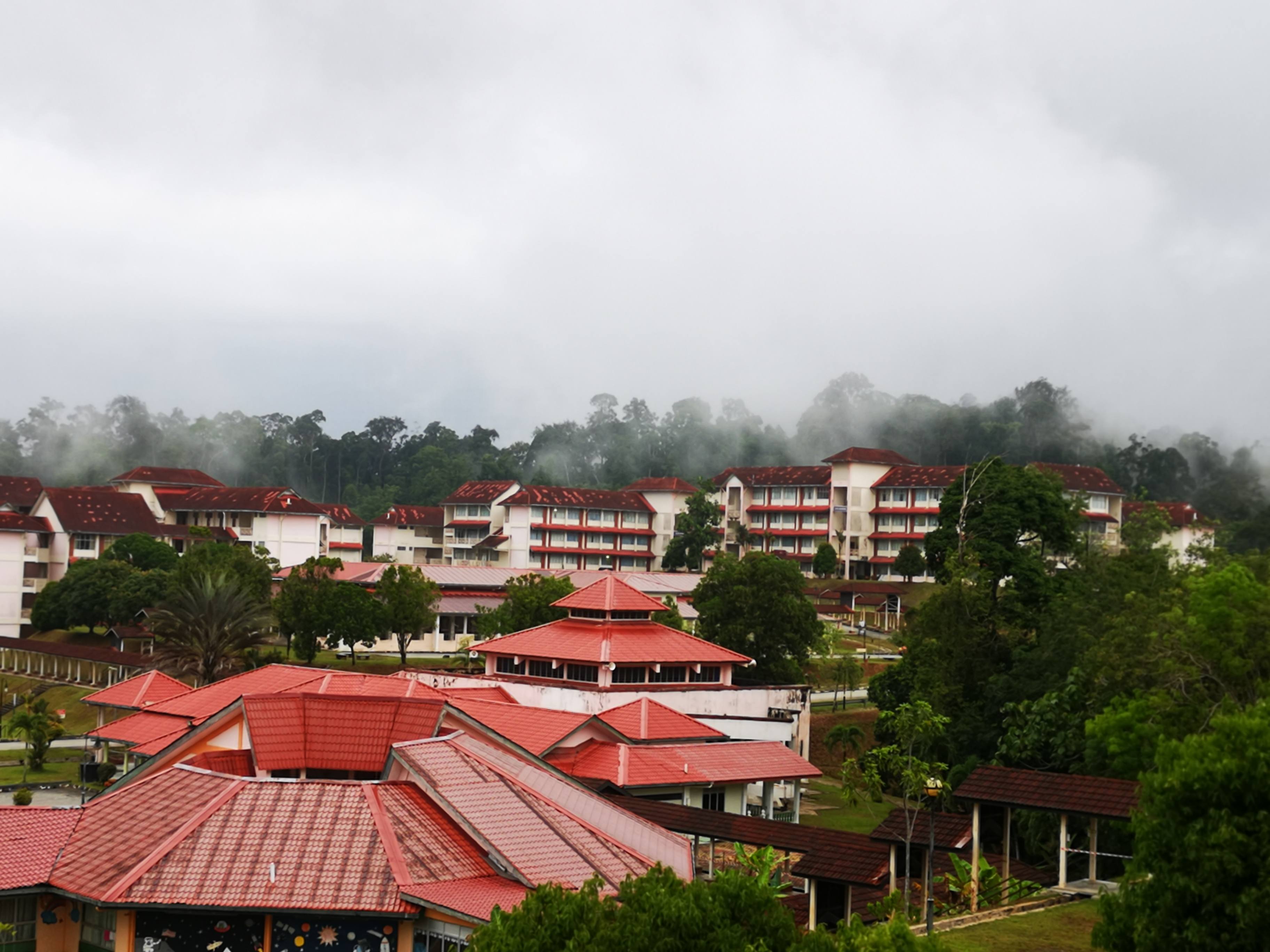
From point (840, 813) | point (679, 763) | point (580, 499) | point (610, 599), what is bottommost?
point (840, 813)

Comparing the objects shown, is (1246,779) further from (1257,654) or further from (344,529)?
(344,529)

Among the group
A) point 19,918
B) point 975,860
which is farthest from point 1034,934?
point 19,918

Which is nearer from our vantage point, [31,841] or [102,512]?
[31,841]

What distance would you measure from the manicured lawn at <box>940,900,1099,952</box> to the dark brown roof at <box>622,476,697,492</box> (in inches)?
3409

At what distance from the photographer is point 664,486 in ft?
373

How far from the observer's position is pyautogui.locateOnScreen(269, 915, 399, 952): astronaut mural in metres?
21.8

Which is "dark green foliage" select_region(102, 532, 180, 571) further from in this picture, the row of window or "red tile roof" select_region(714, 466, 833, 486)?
"red tile roof" select_region(714, 466, 833, 486)

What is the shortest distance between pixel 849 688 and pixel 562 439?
96.3 metres

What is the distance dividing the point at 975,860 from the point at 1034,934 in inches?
185

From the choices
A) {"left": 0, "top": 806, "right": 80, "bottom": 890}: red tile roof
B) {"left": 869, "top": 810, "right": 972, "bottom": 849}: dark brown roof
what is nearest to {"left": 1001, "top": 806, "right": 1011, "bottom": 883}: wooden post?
{"left": 869, "top": 810, "right": 972, "bottom": 849}: dark brown roof

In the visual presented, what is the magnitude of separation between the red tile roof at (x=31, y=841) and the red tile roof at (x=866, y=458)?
85906 mm

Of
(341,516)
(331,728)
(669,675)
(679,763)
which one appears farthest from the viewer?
(341,516)

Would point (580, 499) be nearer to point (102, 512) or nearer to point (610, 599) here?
point (102, 512)

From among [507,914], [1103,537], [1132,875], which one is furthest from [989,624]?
[1103,537]
